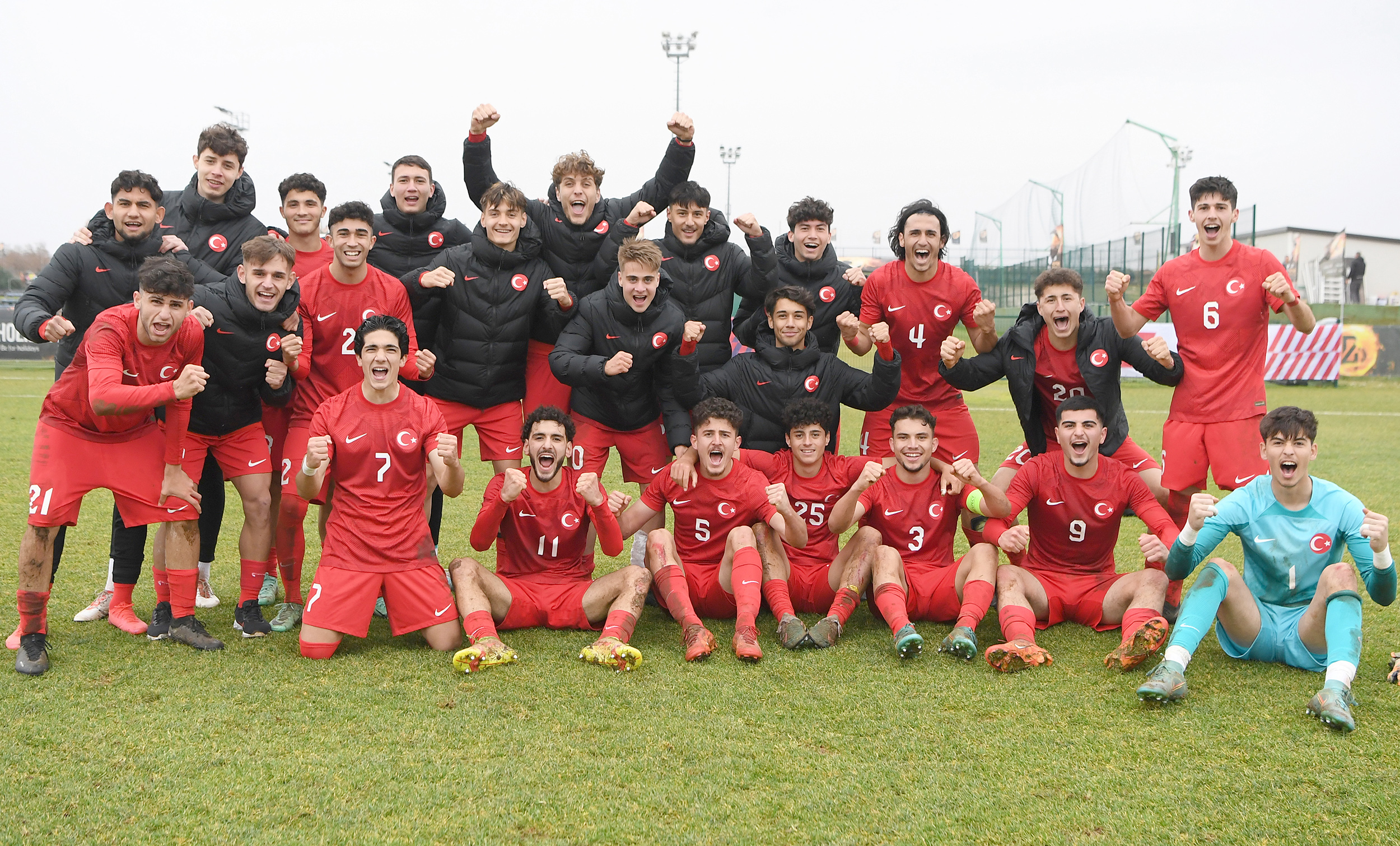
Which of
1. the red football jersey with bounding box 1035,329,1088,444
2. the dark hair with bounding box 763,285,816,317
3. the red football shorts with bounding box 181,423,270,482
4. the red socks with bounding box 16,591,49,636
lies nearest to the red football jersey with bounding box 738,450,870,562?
the dark hair with bounding box 763,285,816,317

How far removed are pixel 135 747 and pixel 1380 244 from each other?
5568cm

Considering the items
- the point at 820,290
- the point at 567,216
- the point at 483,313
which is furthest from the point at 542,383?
the point at 820,290

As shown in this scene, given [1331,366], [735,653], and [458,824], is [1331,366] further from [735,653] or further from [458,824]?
[458,824]

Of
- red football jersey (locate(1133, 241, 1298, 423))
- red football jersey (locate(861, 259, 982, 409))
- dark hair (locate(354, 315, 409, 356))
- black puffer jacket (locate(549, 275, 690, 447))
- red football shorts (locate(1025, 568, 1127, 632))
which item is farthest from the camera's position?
red football jersey (locate(861, 259, 982, 409))

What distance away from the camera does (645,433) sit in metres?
6.20

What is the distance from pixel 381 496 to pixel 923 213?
355cm

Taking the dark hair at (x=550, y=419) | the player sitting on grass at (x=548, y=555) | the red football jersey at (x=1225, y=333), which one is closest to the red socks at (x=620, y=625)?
the player sitting on grass at (x=548, y=555)

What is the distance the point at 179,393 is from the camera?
14.5ft

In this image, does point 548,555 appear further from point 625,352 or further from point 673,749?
point 673,749

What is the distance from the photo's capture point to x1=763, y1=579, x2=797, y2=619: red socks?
5055 millimetres

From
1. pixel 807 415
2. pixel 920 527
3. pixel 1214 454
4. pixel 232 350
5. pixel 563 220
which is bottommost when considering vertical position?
pixel 920 527

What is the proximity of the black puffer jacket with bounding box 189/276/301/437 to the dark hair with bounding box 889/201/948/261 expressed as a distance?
3520 mm

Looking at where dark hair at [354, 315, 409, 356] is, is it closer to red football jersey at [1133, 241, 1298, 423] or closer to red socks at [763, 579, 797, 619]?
red socks at [763, 579, 797, 619]

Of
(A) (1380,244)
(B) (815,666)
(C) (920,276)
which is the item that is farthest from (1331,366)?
(A) (1380,244)
